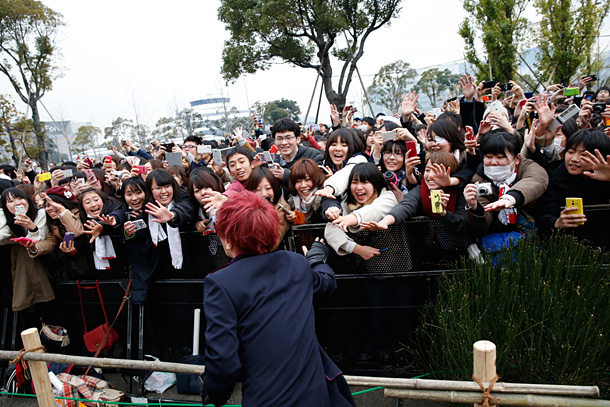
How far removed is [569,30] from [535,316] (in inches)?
681

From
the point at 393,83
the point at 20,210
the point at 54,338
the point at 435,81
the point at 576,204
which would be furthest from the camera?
the point at 435,81

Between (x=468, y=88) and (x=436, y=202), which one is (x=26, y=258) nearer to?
(x=436, y=202)

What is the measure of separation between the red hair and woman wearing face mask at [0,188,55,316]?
3216mm

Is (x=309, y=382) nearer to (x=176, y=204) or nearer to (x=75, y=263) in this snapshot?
(x=176, y=204)

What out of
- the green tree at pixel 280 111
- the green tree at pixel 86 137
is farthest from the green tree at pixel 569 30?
the green tree at pixel 86 137

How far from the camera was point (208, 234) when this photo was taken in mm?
3666

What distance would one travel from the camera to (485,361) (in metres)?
1.87

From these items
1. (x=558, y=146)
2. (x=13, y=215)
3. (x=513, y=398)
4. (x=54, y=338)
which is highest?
(x=558, y=146)

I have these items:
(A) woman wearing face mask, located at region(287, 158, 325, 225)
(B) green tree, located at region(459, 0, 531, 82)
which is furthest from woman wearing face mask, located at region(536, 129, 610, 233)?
(B) green tree, located at region(459, 0, 531, 82)

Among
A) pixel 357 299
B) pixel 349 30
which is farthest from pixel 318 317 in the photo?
pixel 349 30

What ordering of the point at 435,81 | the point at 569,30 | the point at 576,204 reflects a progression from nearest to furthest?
the point at 576,204, the point at 569,30, the point at 435,81

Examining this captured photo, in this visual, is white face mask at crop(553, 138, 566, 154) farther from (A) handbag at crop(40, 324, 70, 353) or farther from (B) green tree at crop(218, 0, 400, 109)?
(B) green tree at crop(218, 0, 400, 109)

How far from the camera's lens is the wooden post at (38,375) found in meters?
2.85

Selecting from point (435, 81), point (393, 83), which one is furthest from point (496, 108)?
point (435, 81)
